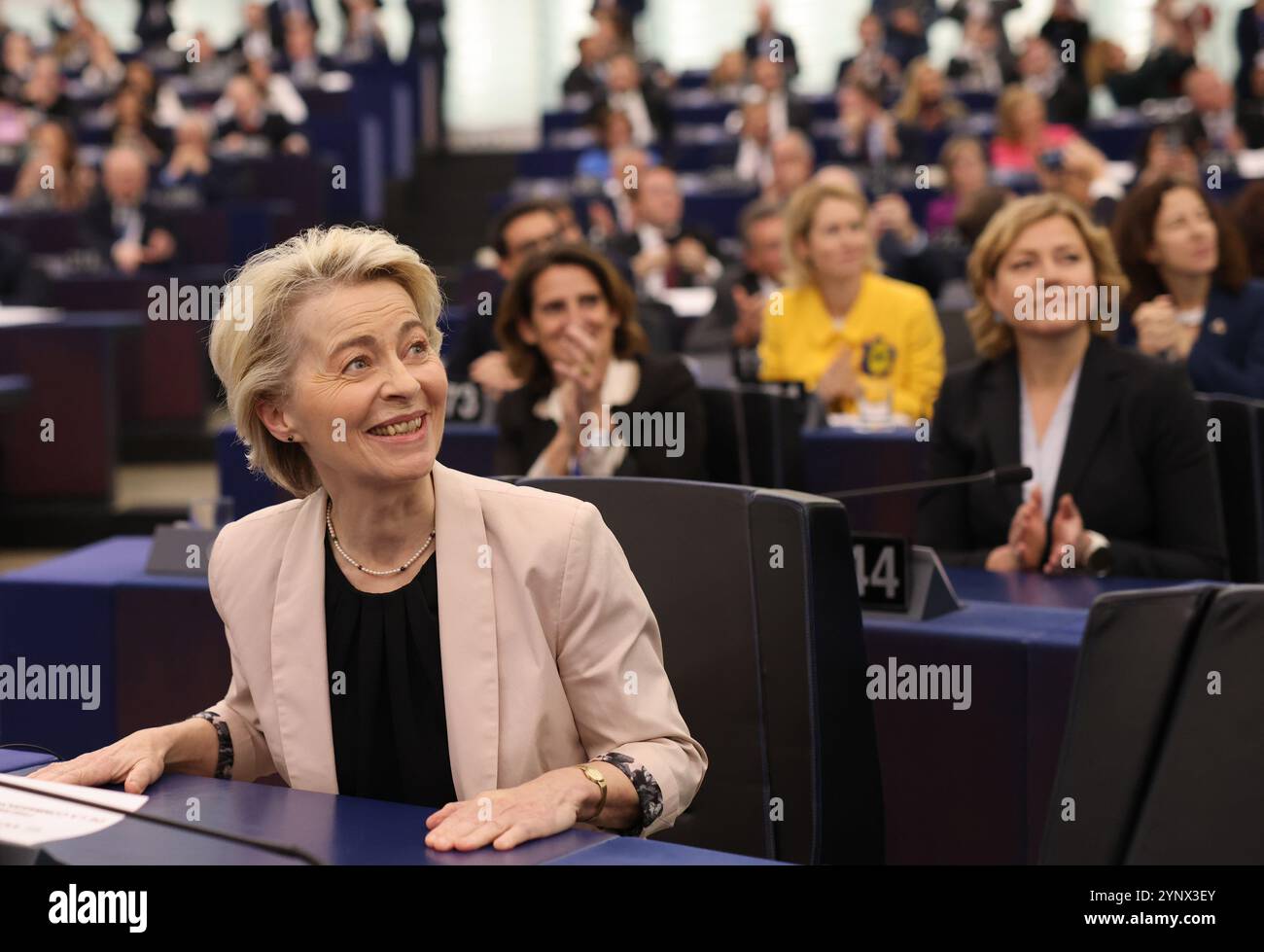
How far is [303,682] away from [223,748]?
0.42ft

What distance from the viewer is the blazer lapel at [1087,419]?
2.89 m

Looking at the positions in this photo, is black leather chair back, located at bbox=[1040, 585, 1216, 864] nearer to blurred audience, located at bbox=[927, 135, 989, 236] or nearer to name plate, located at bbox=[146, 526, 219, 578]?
name plate, located at bbox=[146, 526, 219, 578]

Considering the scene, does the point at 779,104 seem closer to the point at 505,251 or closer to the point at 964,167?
the point at 964,167

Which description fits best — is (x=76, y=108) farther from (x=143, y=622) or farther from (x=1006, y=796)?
(x=1006, y=796)

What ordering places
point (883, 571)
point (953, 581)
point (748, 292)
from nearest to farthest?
point (883, 571) → point (953, 581) → point (748, 292)

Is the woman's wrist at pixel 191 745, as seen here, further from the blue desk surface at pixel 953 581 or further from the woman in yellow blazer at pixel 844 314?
the woman in yellow blazer at pixel 844 314

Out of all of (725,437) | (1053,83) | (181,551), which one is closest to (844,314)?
(725,437)


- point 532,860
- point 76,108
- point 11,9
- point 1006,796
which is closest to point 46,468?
point 1006,796

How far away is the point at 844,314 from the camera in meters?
4.54

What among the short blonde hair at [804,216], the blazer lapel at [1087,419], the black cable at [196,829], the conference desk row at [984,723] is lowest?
the conference desk row at [984,723]

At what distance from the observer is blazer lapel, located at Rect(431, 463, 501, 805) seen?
1620 mm

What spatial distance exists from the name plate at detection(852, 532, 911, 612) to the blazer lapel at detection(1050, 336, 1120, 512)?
2.05ft

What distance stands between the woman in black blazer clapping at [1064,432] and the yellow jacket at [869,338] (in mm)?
1176

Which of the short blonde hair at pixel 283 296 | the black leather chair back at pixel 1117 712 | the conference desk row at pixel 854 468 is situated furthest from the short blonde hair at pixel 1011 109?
the black leather chair back at pixel 1117 712
